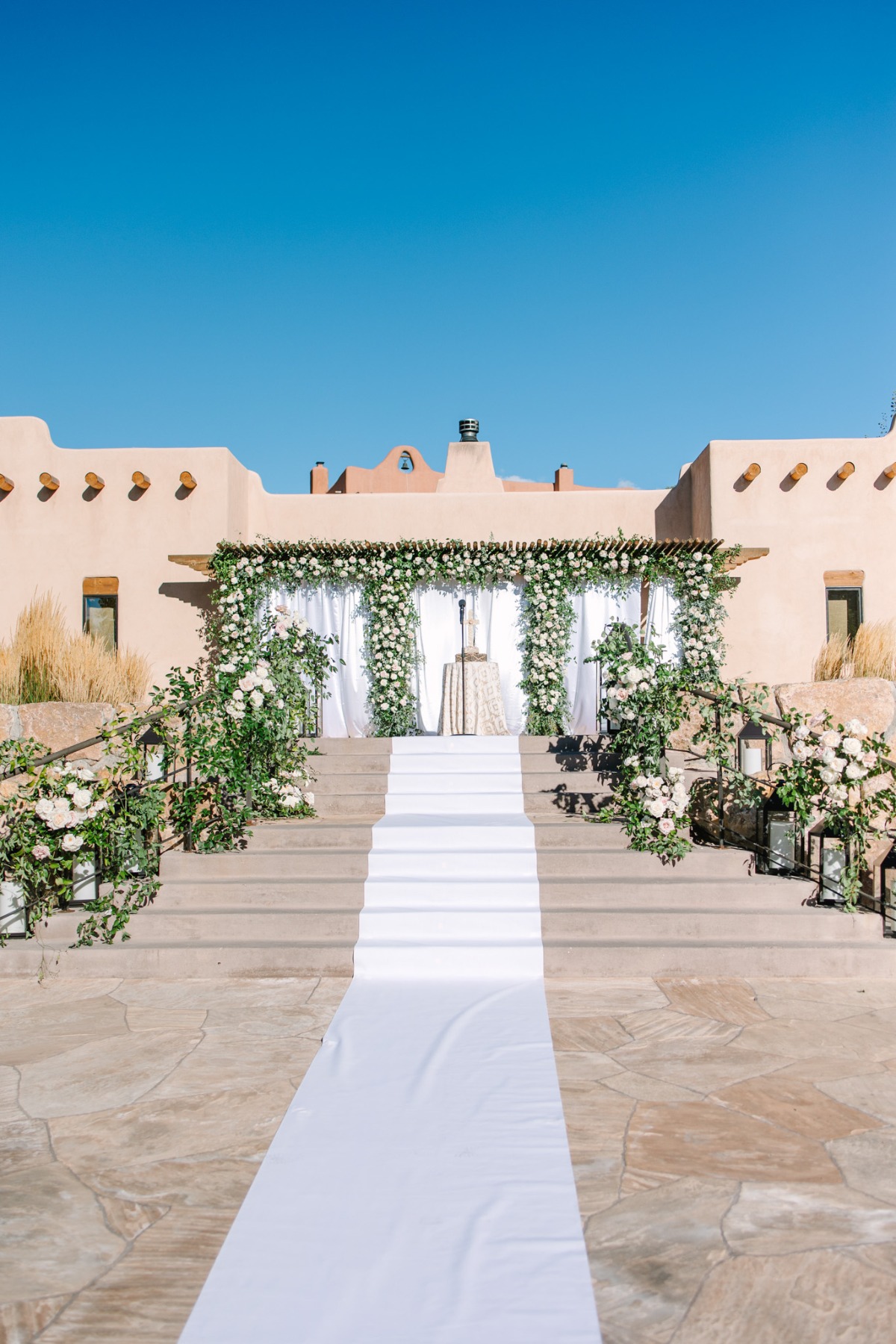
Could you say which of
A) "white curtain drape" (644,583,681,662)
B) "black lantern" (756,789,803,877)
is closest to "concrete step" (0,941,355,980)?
"black lantern" (756,789,803,877)

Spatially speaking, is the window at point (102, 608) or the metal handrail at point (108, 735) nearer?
the metal handrail at point (108, 735)

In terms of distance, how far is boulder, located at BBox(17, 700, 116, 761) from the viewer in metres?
7.66

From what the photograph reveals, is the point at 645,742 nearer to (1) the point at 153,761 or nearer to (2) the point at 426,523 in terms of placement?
(1) the point at 153,761

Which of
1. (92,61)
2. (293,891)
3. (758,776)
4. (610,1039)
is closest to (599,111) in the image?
(92,61)

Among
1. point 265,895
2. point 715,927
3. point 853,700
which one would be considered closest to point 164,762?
point 265,895

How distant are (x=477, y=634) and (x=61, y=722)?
199 inches

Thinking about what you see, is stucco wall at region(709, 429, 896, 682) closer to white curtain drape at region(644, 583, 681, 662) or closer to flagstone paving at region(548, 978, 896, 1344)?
white curtain drape at region(644, 583, 681, 662)

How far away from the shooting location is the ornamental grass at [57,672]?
836 centimetres

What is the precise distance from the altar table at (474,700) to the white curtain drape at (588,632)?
4.86 ft

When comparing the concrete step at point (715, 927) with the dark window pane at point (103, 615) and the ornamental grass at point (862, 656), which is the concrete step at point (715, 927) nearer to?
the ornamental grass at point (862, 656)

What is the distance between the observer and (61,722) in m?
7.69

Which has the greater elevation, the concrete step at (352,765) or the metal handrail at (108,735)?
the metal handrail at (108,735)

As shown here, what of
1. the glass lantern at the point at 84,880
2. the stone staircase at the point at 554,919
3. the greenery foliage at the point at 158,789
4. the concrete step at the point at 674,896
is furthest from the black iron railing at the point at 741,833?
the glass lantern at the point at 84,880

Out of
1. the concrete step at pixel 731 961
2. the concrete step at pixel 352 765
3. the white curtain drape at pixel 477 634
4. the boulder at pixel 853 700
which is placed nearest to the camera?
the concrete step at pixel 731 961
